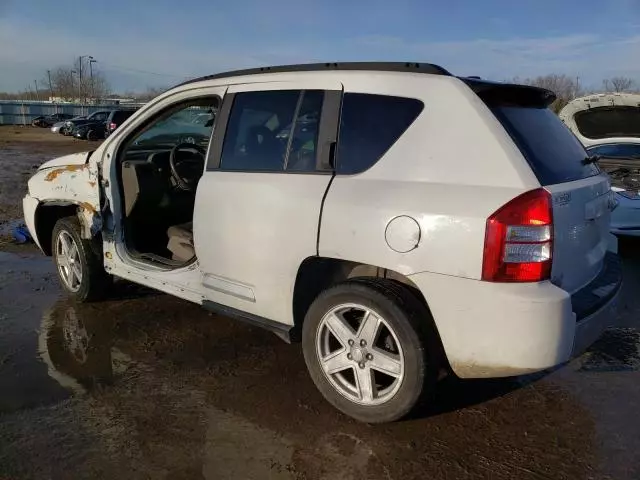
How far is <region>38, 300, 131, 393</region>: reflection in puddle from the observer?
369 cm

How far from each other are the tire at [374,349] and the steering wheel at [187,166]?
232 cm

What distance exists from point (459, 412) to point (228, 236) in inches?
68.1

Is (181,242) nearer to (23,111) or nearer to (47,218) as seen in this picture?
(47,218)

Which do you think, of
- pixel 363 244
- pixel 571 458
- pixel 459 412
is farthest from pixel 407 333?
pixel 571 458

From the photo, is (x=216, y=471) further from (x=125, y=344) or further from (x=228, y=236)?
(x=125, y=344)

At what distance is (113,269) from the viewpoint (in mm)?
4648

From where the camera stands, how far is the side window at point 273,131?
335 centimetres

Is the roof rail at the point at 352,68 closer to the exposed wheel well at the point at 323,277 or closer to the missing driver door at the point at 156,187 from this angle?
the missing driver door at the point at 156,187

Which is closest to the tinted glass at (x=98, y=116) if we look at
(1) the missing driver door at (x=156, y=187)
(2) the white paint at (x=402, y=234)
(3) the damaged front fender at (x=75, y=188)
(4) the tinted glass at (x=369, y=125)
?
(3) the damaged front fender at (x=75, y=188)

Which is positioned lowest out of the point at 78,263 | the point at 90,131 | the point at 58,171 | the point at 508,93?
the point at 90,131

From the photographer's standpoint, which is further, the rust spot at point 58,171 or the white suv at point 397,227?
the rust spot at point 58,171

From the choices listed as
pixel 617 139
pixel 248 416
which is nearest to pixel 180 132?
pixel 248 416

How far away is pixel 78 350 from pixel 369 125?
2.64 metres

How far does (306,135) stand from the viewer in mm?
3367
